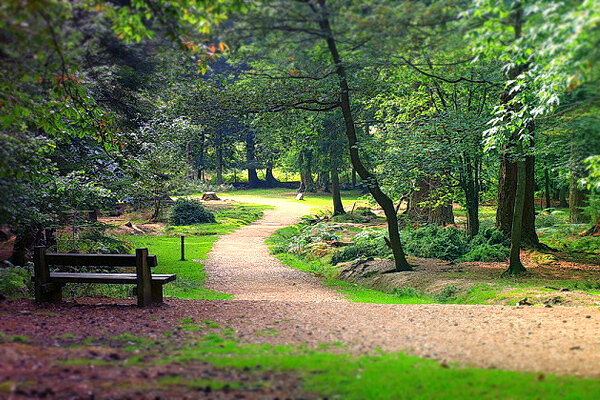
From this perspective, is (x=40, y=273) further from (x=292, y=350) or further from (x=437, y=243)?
(x=437, y=243)

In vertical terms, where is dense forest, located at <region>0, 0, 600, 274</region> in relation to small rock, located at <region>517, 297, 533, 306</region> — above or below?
above

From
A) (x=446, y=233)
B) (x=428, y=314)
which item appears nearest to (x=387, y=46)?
(x=428, y=314)

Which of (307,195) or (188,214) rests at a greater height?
(307,195)

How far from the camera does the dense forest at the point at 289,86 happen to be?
21.0ft

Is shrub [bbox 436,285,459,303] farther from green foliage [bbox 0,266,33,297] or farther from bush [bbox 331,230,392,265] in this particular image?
green foliage [bbox 0,266,33,297]

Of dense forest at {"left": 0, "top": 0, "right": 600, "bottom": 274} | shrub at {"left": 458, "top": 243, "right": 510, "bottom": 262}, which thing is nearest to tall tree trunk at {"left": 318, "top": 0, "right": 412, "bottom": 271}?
dense forest at {"left": 0, "top": 0, "right": 600, "bottom": 274}

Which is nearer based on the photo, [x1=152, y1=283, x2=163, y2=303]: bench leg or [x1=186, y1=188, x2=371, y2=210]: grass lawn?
[x1=152, y1=283, x2=163, y2=303]: bench leg

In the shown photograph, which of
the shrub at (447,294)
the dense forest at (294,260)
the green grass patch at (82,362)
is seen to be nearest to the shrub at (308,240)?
the dense forest at (294,260)

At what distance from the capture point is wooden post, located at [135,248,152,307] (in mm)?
8820

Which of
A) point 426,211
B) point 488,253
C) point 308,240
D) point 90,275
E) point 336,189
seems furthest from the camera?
point 336,189

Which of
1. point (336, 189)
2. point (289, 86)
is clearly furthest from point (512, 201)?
point (336, 189)

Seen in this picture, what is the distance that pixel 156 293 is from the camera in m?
9.23

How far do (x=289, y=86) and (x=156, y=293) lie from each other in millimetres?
5349

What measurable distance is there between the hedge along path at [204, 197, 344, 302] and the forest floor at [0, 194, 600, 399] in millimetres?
2646
